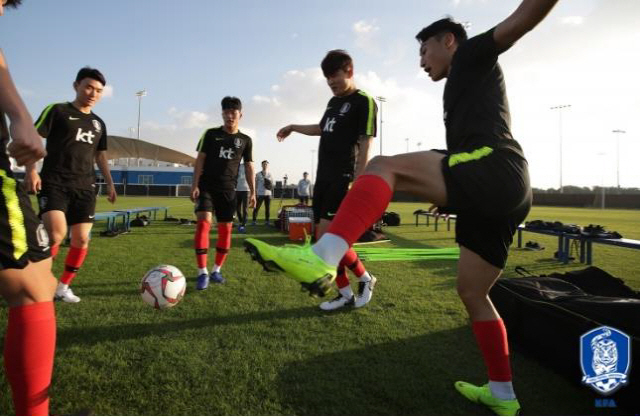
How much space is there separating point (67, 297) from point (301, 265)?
3.64 m

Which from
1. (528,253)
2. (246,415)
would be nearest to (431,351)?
(246,415)

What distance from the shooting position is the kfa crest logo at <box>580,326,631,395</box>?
2035 millimetres

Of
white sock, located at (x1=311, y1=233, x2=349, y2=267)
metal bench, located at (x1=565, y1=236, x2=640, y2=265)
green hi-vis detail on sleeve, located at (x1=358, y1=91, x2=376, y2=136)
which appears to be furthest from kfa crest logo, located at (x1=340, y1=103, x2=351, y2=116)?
metal bench, located at (x1=565, y1=236, x2=640, y2=265)

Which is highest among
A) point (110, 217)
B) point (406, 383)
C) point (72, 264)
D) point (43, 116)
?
point (43, 116)

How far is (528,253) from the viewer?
8508 millimetres

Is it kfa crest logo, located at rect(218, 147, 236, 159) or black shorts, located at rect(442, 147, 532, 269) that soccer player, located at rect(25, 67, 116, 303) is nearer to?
kfa crest logo, located at rect(218, 147, 236, 159)

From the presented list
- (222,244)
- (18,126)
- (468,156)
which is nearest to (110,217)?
(222,244)

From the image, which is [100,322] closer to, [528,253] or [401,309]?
[401,309]

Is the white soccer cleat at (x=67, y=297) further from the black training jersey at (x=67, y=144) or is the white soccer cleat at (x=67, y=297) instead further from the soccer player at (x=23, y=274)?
the soccer player at (x=23, y=274)

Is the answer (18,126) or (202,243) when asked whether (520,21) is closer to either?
(18,126)

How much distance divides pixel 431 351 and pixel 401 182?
1787 mm

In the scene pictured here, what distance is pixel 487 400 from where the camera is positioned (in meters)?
2.08

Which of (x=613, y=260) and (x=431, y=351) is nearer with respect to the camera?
(x=431, y=351)

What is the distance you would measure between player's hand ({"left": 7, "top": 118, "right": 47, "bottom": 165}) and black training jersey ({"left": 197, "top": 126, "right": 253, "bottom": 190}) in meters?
3.63
